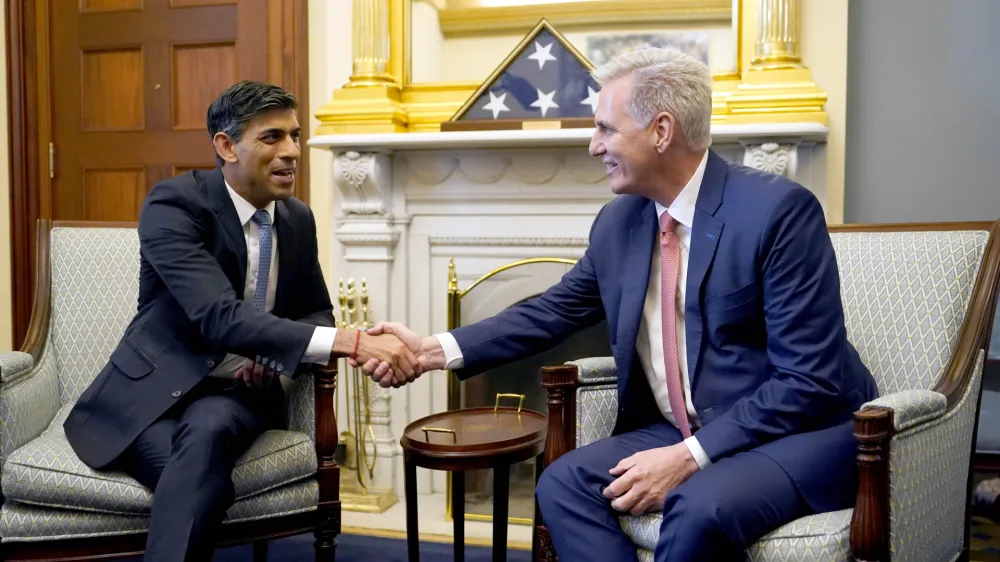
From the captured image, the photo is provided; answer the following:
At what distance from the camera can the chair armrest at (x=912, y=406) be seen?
5.66 feet

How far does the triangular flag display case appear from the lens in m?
3.29

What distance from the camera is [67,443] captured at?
2268mm

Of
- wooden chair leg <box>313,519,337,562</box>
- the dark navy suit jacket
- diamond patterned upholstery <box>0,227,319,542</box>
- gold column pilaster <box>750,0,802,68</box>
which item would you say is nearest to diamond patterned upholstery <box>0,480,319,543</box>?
diamond patterned upholstery <box>0,227,319,542</box>

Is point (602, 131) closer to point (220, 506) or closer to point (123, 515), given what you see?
point (220, 506)

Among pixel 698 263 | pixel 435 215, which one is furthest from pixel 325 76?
pixel 698 263

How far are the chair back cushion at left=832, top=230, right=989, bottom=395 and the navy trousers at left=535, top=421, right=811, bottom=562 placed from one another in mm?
646

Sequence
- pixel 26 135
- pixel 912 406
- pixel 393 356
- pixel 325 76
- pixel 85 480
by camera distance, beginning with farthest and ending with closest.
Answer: pixel 26 135 → pixel 325 76 → pixel 393 356 → pixel 85 480 → pixel 912 406

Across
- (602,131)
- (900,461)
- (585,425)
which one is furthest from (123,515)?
(900,461)

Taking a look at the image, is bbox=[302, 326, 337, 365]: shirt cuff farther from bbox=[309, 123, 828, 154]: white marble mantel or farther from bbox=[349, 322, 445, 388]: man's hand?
bbox=[309, 123, 828, 154]: white marble mantel

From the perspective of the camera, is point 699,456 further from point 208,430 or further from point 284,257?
point 284,257

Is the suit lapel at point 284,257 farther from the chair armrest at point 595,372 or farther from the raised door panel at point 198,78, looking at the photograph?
the raised door panel at point 198,78

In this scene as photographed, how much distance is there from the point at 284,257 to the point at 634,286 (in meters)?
0.96

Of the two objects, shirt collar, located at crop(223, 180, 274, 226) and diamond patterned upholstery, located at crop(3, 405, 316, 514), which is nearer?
diamond patterned upholstery, located at crop(3, 405, 316, 514)

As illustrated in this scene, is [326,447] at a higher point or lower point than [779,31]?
lower
